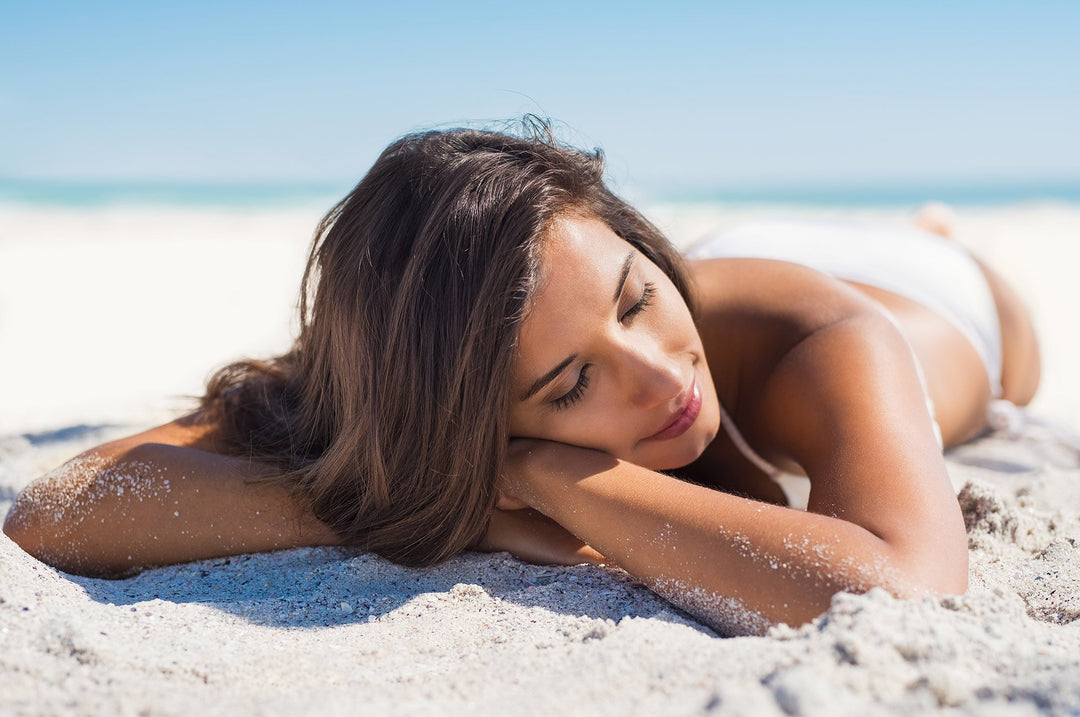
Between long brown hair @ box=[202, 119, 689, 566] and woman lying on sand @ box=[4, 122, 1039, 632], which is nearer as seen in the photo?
woman lying on sand @ box=[4, 122, 1039, 632]

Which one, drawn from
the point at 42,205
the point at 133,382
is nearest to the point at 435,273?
→ the point at 133,382

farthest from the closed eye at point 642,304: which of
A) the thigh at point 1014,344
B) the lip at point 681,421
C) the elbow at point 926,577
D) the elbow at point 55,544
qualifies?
the thigh at point 1014,344

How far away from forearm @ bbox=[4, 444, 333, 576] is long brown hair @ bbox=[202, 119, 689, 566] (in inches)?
4.6

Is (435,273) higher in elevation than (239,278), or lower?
higher

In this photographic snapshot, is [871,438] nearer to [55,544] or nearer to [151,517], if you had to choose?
[151,517]

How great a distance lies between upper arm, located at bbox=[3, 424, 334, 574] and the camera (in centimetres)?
245

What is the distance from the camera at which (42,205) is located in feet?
78.1

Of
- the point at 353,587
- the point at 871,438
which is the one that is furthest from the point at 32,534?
the point at 871,438

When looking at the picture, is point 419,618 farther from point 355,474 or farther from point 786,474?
point 786,474

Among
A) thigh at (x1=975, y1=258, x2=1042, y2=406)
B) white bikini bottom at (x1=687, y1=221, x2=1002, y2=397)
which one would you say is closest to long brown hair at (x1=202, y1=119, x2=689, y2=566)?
white bikini bottom at (x1=687, y1=221, x2=1002, y2=397)

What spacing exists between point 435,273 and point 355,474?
2.05ft

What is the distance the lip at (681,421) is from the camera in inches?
92.3

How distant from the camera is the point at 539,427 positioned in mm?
2289

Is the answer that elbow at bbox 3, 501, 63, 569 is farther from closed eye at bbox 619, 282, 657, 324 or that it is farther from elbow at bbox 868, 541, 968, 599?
elbow at bbox 868, 541, 968, 599
